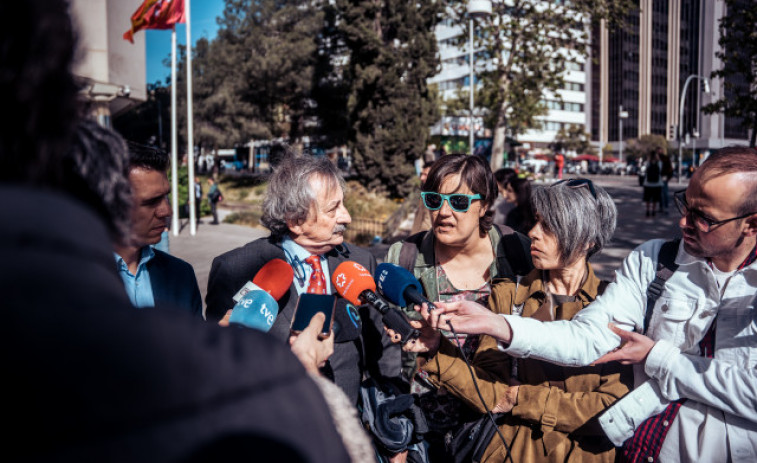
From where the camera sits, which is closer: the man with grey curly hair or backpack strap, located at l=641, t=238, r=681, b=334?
backpack strap, located at l=641, t=238, r=681, b=334

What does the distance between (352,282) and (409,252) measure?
899 millimetres

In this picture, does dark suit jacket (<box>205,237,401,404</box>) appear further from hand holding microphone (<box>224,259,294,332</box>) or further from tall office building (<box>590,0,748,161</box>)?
tall office building (<box>590,0,748,161</box>)

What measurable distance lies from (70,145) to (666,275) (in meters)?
2.18

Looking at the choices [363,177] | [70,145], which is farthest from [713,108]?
[70,145]

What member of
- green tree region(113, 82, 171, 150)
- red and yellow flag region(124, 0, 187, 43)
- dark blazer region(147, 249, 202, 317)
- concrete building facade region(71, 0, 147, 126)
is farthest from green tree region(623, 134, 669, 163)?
dark blazer region(147, 249, 202, 317)

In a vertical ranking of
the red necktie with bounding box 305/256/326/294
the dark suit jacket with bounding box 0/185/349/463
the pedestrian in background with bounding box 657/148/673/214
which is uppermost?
the pedestrian in background with bounding box 657/148/673/214

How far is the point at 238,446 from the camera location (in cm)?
62

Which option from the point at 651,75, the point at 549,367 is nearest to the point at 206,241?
the point at 549,367

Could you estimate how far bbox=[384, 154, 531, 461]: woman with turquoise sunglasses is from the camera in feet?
10.3

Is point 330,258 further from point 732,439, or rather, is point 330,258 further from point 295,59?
point 295,59

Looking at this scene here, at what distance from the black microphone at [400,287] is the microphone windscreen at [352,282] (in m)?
0.08

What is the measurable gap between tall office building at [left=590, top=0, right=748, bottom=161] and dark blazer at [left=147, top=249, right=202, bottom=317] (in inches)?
4254

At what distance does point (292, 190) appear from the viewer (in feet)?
9.20

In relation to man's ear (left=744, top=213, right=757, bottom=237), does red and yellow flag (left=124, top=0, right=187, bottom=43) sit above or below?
above
